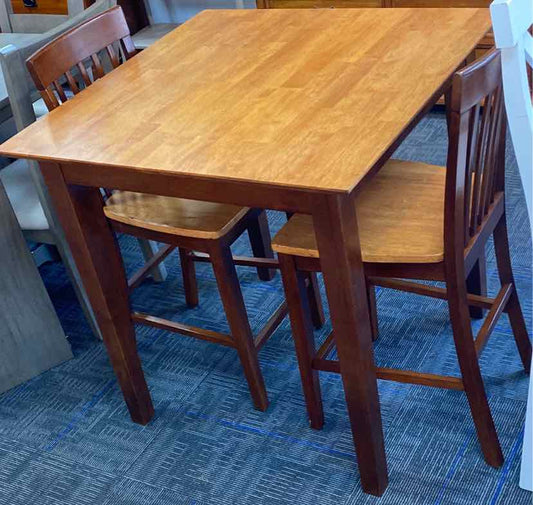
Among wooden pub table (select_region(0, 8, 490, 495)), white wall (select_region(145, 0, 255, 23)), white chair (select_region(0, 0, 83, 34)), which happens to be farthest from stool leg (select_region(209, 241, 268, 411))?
white wall (select_region(145, 0, 255, 23))

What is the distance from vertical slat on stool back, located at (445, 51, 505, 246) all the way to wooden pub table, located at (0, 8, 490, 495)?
0.14 metres

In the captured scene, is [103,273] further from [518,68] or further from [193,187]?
[518,68]

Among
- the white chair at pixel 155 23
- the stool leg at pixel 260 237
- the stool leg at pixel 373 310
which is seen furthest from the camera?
the white chair at pixel 155 23

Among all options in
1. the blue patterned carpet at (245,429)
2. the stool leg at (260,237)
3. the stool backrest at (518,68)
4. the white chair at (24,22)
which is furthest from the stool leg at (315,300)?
the white chair at (24,22)

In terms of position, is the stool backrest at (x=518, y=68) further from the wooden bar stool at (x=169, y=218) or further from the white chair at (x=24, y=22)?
the white chair at (x=24, y=22)

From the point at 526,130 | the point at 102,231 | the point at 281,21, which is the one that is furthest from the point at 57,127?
the point at 526,130

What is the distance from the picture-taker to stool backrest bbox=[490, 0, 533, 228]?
1334 mm

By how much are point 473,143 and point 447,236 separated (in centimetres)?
19

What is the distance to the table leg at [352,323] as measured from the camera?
1.49m

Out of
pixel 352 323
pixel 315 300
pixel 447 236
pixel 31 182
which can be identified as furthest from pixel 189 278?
pixel 447 236

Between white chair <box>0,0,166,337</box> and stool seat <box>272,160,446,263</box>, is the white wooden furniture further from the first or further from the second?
stool seat <box>272,160,446,263</box>

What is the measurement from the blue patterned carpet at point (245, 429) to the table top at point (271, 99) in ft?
2.62

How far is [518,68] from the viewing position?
1382 mm

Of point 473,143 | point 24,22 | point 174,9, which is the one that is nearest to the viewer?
point 473,143
